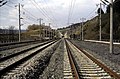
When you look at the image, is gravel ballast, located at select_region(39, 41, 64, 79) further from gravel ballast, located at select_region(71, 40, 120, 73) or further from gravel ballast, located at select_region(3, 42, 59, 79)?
gravel ballast, located at select_region(71, 40, 120, 73)

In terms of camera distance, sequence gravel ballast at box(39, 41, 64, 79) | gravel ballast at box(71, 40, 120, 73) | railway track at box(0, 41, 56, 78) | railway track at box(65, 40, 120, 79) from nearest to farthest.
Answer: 1. railway track at box(65, 40, 120, 79)
2. gravel ballast at box(39, 41, 64, 79)
3. railway track at box(0, 41, 56, 78)
4. gravel ballast at box(71, 40, 120, 73)

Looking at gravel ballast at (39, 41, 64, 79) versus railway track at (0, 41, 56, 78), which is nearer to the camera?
gravel ballast at (39, 41, 64, 79)

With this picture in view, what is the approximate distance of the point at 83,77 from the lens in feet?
36.4

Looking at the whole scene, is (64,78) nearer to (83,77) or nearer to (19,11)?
(83,77)

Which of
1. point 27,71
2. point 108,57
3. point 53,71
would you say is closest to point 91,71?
point 53,71

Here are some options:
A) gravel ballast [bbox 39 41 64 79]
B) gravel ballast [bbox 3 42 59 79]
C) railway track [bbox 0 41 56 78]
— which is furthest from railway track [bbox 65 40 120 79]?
railway track [bbox 0 41 56 78]

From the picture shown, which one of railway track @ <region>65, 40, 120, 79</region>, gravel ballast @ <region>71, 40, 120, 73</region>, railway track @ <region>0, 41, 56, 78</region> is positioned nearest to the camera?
A: railway track @ <region>65, 40, 120, 79</region>

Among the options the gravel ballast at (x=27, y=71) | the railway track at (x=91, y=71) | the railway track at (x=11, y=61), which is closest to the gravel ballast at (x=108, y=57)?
the railway track at (x=91, y=71)

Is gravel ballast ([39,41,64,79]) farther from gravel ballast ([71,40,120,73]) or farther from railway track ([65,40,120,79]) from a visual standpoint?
gravel ballast ([71,40,120,73])

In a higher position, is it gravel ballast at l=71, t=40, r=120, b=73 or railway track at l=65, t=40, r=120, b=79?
railway track at l=65, t=40, r=120, b=79

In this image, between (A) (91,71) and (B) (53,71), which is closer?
(A) (91,71)

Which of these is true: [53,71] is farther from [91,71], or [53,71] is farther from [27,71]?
[91,71]

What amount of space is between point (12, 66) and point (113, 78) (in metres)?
6.66

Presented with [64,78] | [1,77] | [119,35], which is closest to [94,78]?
[64,78]
